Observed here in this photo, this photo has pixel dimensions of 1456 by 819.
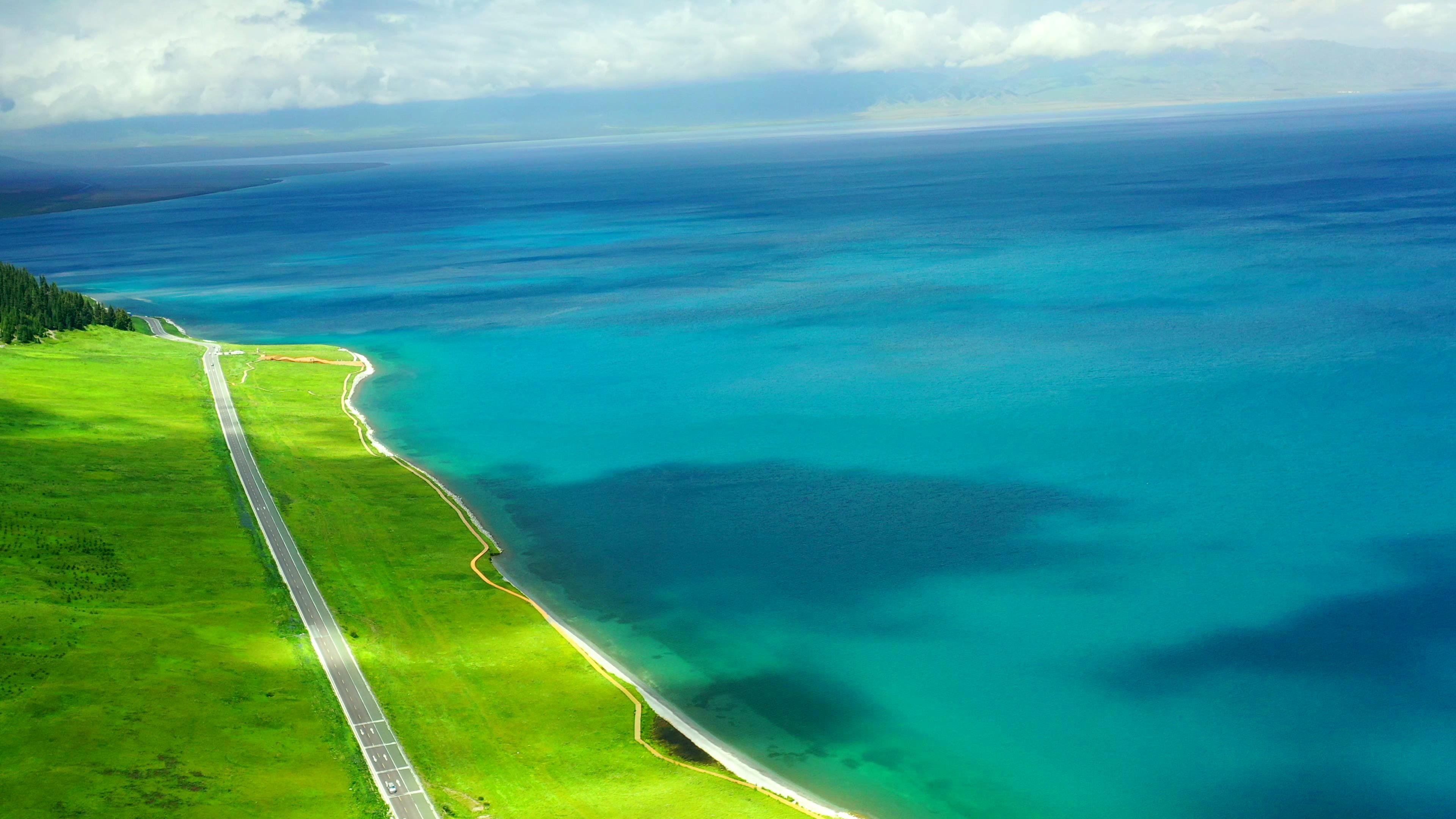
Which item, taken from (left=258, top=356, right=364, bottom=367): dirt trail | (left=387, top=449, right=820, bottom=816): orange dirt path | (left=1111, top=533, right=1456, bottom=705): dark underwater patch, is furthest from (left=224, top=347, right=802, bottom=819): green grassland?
(left=258, top=356, right=364, bottom=367): dirt trail

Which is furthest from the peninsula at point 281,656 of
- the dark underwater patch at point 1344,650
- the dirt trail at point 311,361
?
the dirt trail at point 311,361

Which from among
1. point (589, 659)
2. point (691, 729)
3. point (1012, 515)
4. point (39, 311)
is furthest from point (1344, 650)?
point (39, 311)

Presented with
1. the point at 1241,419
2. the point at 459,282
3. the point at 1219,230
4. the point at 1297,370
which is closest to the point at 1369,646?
the point at 1241,419

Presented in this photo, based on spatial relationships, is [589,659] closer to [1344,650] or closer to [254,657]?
[254,657]

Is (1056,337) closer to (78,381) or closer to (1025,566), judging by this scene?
(1025,566)

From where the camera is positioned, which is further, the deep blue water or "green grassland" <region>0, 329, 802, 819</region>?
the deep blue water

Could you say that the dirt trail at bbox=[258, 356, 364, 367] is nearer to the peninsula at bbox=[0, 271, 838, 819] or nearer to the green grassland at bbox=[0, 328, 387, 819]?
the peninsula at bbox=[0, 271, 838, 819]

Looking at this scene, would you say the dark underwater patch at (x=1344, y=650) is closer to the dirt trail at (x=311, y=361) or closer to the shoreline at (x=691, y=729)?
the shoreline at (x=691, y=729)
